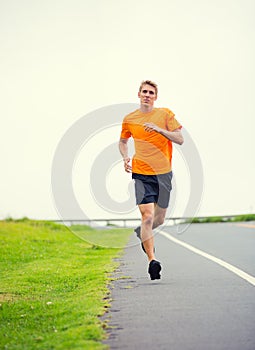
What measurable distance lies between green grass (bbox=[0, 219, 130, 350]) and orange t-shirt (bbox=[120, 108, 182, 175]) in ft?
5.12

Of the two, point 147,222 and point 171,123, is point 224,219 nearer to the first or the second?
point 147,222

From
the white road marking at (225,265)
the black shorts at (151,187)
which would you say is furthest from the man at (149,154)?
the white road marking at (225,265)

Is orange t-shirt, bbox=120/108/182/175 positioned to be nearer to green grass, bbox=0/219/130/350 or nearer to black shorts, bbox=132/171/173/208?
black shorts, bbox=132/171/173/208

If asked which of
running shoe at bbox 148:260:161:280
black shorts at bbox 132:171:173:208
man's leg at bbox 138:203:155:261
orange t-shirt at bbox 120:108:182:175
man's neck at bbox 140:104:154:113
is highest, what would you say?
man's neck at bbox 140:104:154:113

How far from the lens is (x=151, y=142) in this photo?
1055 cm

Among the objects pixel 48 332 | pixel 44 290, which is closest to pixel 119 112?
pixel 44 290

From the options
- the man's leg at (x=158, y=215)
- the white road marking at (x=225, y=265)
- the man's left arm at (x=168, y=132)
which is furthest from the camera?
the man's leg at (x=158, y=215)

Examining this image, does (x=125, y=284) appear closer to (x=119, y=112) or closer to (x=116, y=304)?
(x=116, y=304)

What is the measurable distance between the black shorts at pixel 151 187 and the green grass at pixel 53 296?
117 cm

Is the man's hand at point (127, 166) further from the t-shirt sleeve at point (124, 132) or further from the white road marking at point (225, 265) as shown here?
the white road marking at point (225, 265)

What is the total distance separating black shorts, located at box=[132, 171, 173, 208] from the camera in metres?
10.6

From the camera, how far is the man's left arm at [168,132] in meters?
10.1

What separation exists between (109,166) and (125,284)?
411 cm

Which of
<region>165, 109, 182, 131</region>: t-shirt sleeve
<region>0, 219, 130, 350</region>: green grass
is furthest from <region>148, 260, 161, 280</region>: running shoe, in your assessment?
<region>165, 109, 182, 131</region>: t-shirt sleeve
